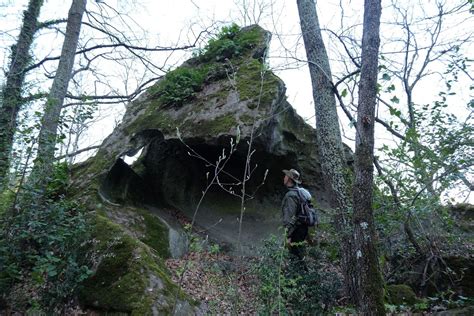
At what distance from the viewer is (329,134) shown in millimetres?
6465

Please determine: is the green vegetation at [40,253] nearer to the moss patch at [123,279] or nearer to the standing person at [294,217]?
the moss patch at [123,279]

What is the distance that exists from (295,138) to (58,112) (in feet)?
17.1

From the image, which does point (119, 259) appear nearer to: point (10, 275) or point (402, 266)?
point (10, 275)

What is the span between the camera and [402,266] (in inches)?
250

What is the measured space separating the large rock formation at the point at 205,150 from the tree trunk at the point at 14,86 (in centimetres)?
211

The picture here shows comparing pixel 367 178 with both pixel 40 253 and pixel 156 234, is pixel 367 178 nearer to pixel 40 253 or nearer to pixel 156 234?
pixel 40 253

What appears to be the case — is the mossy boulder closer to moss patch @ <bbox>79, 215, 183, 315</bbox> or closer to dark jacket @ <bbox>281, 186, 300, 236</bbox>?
dark jacket @ <bbox>281, 186, 300, 236</bbox>

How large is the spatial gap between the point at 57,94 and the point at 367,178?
18.1ft

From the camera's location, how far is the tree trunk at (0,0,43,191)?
4.59 metres

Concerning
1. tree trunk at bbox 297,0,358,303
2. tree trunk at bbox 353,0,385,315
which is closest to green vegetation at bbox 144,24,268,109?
tree trunk at bbox 297,0,358,303

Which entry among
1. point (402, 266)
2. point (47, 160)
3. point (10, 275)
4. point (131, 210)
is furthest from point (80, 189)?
point (402, 266)

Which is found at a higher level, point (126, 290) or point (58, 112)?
point (58, 112)

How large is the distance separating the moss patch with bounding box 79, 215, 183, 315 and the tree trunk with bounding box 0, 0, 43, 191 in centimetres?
151

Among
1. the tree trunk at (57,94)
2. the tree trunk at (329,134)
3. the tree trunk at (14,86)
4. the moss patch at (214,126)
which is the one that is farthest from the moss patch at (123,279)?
the moss patch at (214,126)
